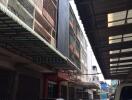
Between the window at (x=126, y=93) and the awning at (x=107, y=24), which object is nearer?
the window at (x=126, y=93)

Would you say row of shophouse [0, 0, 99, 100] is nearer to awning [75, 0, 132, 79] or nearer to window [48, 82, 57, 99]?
window [48, 82, 57, 99]

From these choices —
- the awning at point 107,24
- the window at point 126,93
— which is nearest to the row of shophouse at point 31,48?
the awning at point 107,24

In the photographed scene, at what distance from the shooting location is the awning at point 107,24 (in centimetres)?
902

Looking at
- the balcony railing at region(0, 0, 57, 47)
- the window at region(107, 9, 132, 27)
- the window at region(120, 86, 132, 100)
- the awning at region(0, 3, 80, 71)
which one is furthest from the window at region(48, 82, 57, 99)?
the window at region(120, 86, 132, 100)

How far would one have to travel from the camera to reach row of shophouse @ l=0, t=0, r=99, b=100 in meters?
13.1

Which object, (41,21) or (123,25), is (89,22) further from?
(41,21)

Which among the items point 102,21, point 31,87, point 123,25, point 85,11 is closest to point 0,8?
point 85,11

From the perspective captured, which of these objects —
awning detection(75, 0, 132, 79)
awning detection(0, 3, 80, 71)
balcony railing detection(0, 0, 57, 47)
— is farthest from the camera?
balcony railing detection(0, 0, 57, 47)

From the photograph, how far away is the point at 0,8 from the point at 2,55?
278 inches

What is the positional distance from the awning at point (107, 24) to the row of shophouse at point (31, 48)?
2.35 metres

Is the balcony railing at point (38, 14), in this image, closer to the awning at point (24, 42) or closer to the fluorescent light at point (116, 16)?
the awning at point (24, 42)

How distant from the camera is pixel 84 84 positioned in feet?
142

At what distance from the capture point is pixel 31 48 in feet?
52.8

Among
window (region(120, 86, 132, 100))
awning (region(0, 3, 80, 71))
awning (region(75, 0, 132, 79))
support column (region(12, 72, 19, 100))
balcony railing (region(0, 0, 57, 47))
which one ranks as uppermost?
balcony railing (region(0, 0, 57, 47))
